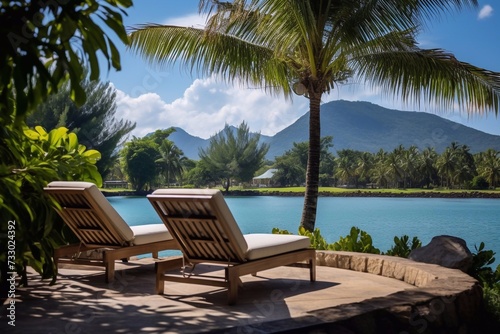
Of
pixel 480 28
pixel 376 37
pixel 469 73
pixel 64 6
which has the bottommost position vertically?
pixel 64 6

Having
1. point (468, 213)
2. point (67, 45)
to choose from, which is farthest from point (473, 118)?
point (468, 213)

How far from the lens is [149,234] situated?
521cm

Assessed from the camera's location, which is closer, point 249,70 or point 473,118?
point 473,118

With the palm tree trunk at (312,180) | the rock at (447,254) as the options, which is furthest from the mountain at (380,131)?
the rock at (447,254)

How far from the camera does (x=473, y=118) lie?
26.8 feet

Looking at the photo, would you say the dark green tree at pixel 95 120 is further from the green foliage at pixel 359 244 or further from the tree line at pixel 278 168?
the green foliage at pixel 359 244

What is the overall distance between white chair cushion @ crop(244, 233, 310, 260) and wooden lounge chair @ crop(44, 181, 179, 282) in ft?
3.11

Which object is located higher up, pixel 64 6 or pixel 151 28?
pixel 151 28

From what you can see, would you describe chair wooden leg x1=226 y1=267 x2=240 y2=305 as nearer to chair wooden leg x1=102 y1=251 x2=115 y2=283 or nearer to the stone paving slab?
the stone paving slab

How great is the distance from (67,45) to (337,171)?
71.3m

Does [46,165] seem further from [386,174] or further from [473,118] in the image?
[386,174]

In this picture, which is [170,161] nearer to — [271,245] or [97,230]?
[97,230]

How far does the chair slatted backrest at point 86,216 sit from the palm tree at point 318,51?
4253 millimetres

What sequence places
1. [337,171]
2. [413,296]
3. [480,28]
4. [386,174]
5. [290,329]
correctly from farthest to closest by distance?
[480,28] < [337,171] < [386,174] < [413,296] < [290,329]
